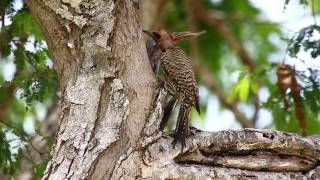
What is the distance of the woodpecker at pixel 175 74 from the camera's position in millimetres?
3837

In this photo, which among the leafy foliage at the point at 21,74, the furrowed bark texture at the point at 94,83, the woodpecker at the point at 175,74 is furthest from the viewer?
the leafy foliage at the point at 21,74

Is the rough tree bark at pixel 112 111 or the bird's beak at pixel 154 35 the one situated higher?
the bird's beak at pixel 154 35

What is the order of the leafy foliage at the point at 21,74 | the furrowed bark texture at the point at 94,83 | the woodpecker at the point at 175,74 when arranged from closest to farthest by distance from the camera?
the furrowed bark texture at the point at 94,83 < the woodpecker at the point at 175,74 < the leafy foliage at the point at 21,74

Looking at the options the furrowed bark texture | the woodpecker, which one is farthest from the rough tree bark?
the woodpecker

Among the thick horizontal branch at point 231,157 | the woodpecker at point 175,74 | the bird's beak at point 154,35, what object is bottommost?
the thick horizontal branch at point 231,157

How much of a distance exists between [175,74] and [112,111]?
2.15 feet

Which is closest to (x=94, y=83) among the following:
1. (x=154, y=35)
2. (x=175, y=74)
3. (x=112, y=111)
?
(x=112, y=111)

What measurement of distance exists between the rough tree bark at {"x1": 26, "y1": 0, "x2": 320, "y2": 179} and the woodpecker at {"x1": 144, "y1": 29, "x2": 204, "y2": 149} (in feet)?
0.59

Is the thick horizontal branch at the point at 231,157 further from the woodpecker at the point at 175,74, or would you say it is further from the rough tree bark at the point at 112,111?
the woodpecker at the point at 175,74

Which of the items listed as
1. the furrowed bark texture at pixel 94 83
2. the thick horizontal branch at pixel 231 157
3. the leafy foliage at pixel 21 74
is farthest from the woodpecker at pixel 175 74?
the leafy foliage at pixel 21 74

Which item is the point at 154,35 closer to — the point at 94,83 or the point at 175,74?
the point at 175,74

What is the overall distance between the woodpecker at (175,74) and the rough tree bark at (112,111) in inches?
7.1

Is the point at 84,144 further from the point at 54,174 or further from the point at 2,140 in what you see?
the point at 2,140

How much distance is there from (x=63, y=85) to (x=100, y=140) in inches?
13.6
